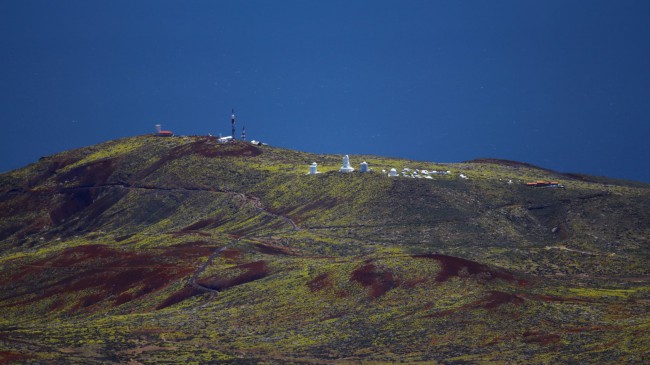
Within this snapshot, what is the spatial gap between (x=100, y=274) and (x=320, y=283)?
3293 cm

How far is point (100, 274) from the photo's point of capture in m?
125

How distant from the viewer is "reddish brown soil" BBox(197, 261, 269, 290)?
377ft

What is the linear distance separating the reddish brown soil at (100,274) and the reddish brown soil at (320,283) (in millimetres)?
19570

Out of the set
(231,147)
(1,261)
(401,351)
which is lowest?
(401,351)

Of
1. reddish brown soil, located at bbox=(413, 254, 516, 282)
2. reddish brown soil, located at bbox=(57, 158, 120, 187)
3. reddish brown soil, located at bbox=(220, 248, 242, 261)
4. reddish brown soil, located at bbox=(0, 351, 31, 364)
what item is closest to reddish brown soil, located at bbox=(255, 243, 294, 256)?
reddish brown soil, located at bbox=(220, 248, 242, 261)

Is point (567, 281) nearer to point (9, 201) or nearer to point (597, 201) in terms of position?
point (597, 201)

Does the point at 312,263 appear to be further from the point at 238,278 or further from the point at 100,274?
the point at 100,274

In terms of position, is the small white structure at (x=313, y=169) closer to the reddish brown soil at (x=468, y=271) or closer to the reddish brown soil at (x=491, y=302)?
the reddish brown soil at (x=468, y=271)

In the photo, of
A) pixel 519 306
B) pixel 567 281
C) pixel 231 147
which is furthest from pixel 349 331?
pixel 231 147

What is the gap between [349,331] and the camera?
93125 mm

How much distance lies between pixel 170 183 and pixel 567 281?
8911 cm

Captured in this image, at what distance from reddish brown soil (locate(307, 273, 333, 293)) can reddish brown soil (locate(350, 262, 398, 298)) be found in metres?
2.71

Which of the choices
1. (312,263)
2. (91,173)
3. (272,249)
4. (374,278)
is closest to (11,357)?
(374,278)

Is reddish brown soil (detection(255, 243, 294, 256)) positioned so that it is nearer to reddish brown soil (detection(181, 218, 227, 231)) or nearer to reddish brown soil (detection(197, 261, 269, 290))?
reddish brown soil (detection(197, 261, 269, 290))
